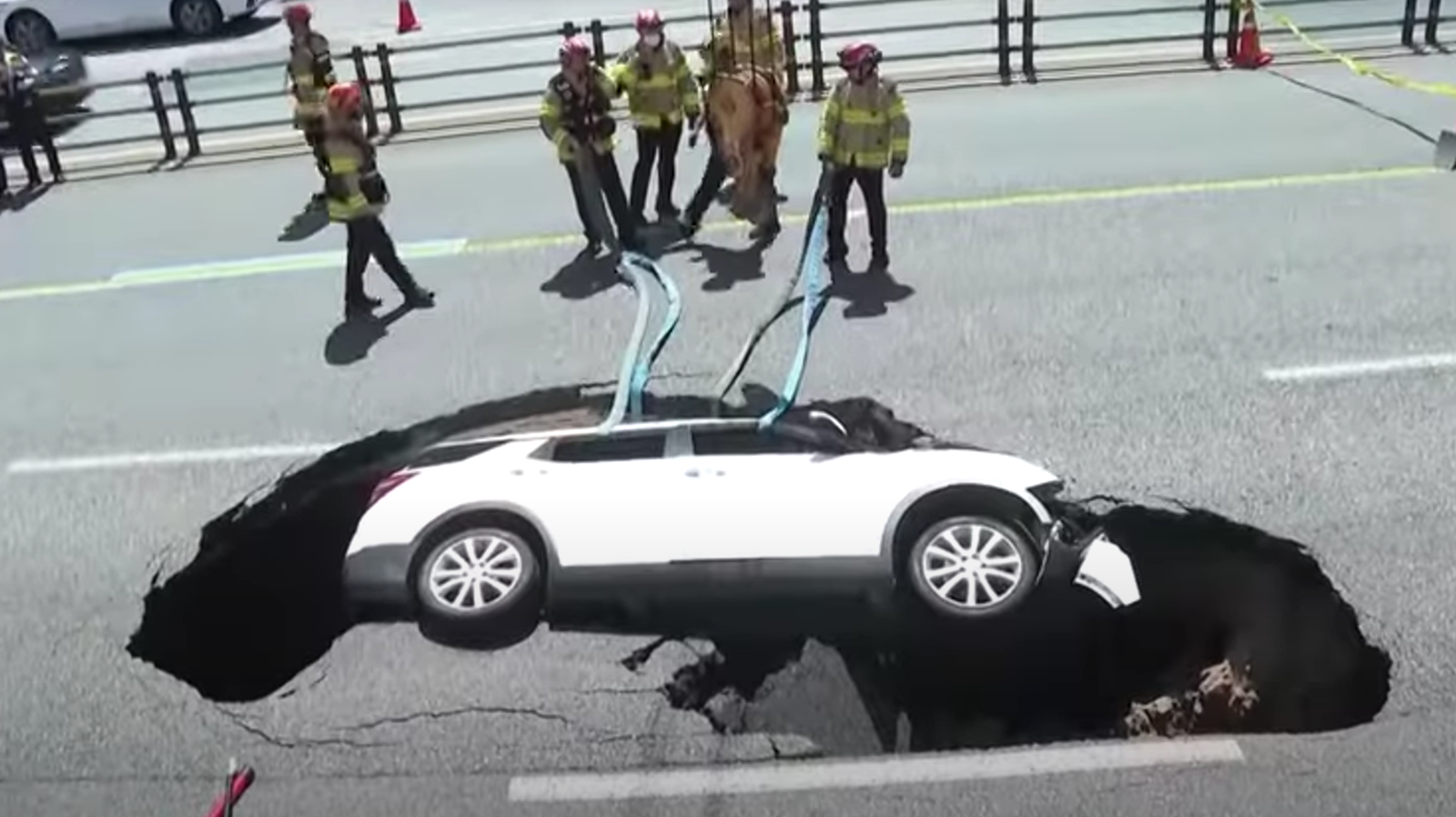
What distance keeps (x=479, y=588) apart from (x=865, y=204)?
5.16 metres

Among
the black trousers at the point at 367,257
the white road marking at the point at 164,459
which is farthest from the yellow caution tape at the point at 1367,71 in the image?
the white road marking at the point at 164,459

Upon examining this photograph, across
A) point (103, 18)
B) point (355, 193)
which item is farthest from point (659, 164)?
point (103, 18)

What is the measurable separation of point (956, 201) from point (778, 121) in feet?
5.97

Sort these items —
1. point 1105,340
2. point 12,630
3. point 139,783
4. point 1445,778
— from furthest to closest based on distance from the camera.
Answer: point 1105,340 → point 12,630 → point 139,783 → point 1445,778

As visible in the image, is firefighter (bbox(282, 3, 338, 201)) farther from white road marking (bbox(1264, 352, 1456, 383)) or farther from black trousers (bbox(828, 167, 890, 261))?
white road marking (bbox(1264, 352, 1456, 383))

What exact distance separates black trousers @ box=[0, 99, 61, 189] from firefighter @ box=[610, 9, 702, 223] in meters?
7.18

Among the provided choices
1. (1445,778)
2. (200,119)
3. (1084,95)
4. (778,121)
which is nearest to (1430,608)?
(1445,778)

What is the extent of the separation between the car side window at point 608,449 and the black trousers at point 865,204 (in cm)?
352

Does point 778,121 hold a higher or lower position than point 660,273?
higher

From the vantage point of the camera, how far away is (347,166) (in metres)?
11.1

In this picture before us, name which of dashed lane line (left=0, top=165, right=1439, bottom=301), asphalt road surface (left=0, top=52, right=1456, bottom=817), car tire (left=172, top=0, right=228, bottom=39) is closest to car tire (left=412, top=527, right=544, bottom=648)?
asphalt road surface (left=0, top=52, right=1456, bottom=817)

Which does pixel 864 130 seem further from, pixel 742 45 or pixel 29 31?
pixel 29 31

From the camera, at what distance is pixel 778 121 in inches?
493

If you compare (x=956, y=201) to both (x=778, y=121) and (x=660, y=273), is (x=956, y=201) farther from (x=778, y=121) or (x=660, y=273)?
(x=660, y=273)
